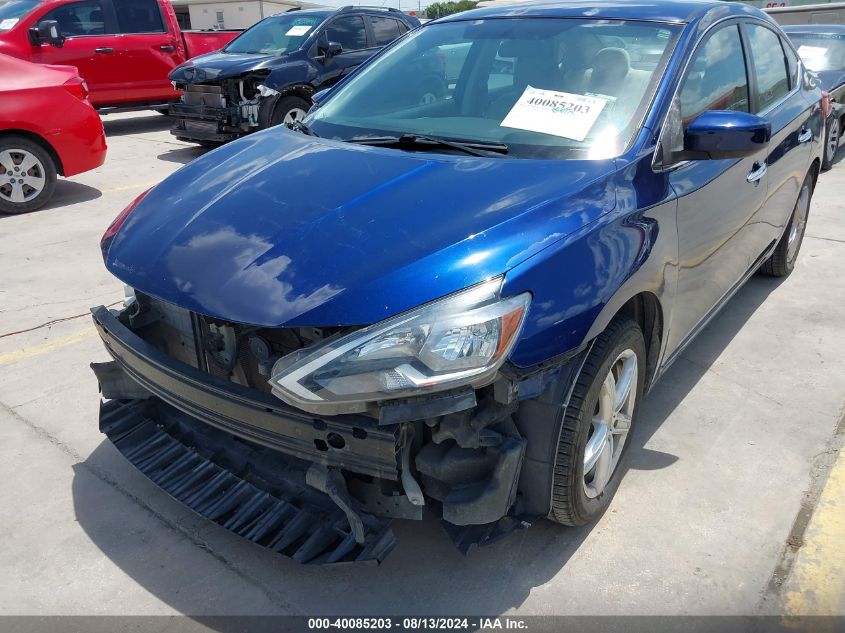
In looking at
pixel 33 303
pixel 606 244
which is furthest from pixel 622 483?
pixel 33 303

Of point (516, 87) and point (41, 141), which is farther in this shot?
point (41, 141)

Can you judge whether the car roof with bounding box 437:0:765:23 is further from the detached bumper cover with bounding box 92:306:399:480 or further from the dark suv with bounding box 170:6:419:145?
the dark suv with bounding box 170:6:419:145

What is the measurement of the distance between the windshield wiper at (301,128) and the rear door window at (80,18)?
8.26 metres

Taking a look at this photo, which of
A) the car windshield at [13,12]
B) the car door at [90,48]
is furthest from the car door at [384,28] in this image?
the car windshield at [13,12]

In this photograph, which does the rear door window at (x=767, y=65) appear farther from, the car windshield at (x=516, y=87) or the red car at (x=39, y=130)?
the red car at (x=39, y=130)

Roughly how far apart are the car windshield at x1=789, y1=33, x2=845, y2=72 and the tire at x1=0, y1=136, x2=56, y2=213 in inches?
320

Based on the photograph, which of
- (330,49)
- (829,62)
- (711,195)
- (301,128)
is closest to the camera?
(711,195)

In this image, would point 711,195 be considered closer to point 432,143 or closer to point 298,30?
point 432,143

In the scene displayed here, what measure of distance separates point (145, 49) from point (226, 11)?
35.8 m

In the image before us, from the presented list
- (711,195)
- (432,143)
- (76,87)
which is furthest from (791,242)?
(76,87)

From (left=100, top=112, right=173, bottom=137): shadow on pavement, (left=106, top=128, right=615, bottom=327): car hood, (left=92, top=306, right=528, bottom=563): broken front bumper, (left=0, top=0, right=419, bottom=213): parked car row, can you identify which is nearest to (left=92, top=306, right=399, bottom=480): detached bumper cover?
(left=92, top=306, right=528, bottom=563): broken front bumper

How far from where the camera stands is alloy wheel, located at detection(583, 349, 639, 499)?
8.17 ft

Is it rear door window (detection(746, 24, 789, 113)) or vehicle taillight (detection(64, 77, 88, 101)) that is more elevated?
rear door window (detection(746, 24, 789, 113))

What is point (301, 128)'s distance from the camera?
332cm
